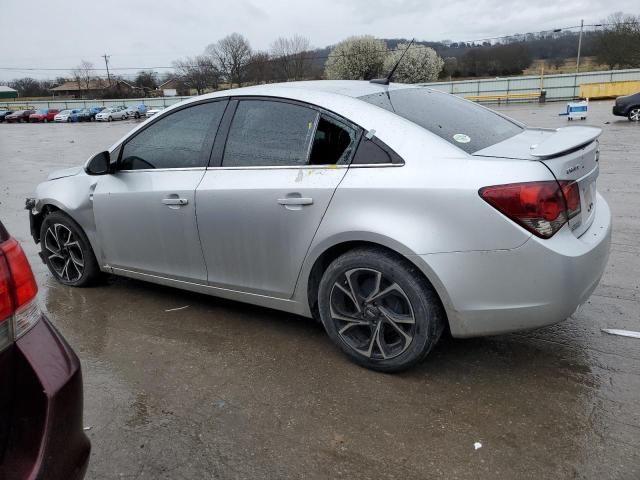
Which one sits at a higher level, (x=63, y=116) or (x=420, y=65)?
(x=420, y=65)

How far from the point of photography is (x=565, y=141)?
9.54ft

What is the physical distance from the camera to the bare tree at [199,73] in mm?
69250

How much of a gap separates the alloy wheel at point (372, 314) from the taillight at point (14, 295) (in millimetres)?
1699

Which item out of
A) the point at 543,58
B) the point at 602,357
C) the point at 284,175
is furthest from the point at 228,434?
the point at 543,58

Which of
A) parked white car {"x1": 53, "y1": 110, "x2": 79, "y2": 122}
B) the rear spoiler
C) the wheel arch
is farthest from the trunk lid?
parked white car {"x1": 53, "y1": 110, "x2": 79, "y2": 122}

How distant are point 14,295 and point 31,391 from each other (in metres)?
0.30

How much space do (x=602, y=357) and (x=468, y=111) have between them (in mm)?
1760

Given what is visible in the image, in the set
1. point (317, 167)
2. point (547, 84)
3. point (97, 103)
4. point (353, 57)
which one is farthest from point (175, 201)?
point (97, 103)

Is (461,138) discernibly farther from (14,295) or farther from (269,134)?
(14,295)

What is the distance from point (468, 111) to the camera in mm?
3598

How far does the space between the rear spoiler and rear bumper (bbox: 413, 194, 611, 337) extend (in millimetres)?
402

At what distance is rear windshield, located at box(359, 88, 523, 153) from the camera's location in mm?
3031

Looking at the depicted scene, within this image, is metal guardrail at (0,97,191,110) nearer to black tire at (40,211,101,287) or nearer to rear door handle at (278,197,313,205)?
black tire at (40,211,101,287)

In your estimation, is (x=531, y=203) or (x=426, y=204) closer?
(x=531, y=203)
